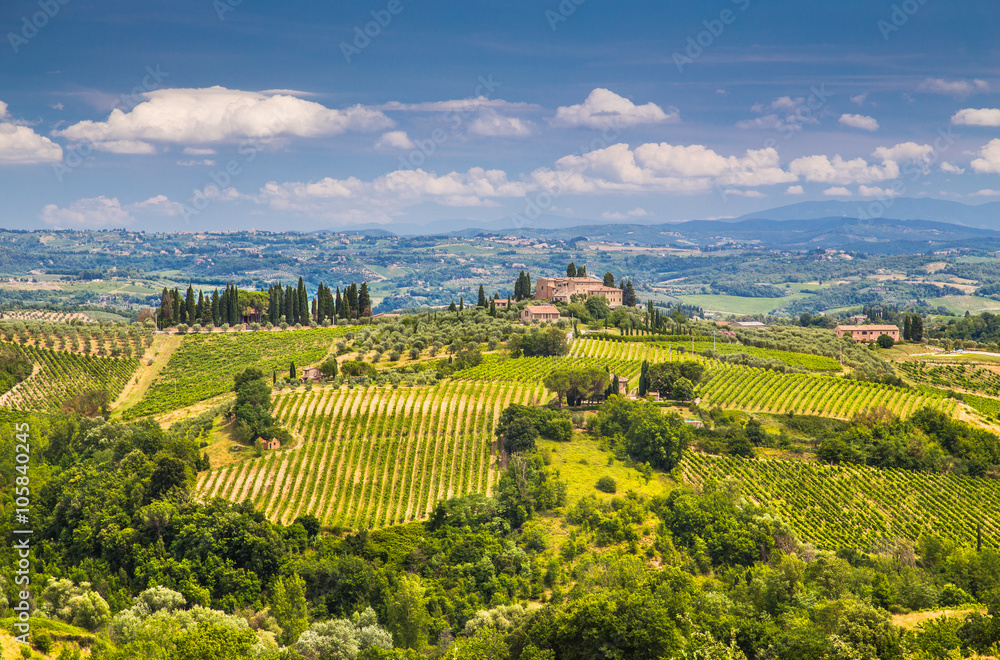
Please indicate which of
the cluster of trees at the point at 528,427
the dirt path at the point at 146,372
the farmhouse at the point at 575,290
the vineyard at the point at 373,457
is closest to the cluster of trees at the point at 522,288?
the farmhouse at the point at 575,290

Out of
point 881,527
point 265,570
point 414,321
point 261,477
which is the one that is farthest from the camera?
point 414,321

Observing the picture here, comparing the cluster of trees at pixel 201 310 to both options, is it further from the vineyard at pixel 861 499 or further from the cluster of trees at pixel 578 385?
the vineyard at pixel 861 499

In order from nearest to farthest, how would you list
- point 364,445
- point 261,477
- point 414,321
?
1. point 261,477
2. point 364,445
3. point 414,321

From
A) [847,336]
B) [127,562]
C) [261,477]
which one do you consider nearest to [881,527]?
→ [261,477]

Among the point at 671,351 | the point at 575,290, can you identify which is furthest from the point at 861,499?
the point at 575,290

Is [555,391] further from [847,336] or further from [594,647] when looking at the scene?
[847,336]

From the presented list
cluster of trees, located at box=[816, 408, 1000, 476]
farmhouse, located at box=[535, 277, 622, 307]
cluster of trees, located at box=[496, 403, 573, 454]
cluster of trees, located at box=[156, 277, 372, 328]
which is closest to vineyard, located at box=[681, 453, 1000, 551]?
cluster of trees, located at box=[816, 408, 1000, 476]
